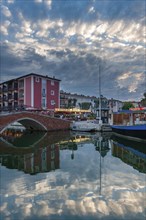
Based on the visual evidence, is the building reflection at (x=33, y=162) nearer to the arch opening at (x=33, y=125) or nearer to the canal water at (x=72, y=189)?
the canal water at (x=72, y=189)

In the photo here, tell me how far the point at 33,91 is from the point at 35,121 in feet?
46.1

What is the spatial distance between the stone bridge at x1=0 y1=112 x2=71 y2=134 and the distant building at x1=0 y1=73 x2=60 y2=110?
389 inches

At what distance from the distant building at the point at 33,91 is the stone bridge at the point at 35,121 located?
32.4 ft

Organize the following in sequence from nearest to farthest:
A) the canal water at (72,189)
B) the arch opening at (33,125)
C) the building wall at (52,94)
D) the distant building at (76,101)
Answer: the canal water at (72,189) < the arch opening at (33,125) < the building wall at (52,94) < the distant building at (76,101)

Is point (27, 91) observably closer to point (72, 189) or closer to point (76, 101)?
point (76, 101)

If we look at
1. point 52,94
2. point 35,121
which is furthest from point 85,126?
point 52,94

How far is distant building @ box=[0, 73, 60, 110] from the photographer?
4373 cm

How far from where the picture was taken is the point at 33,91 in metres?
43.4

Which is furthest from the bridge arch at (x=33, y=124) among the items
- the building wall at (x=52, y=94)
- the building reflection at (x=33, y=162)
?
the building reflection at (x=33, y=162)

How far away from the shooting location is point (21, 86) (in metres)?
47.3

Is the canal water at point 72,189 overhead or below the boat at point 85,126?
below

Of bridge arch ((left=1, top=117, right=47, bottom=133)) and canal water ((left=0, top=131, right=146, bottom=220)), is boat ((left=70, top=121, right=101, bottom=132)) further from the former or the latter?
canal water ((left=0, top=131, right=146, bottom=220))

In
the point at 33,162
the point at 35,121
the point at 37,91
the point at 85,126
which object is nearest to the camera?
the point at 33,162

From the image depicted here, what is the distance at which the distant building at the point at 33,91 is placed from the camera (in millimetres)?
43734
